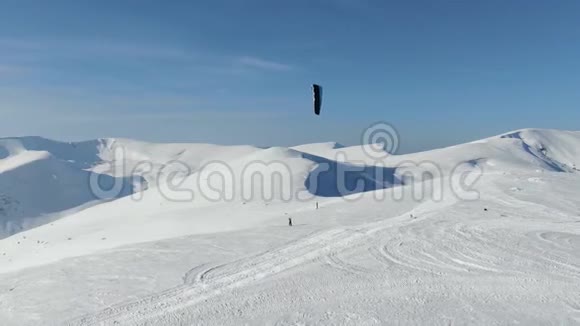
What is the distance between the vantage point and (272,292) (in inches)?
462

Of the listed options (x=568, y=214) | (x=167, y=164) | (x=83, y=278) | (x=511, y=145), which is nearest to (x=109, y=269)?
(x=83, y=278)

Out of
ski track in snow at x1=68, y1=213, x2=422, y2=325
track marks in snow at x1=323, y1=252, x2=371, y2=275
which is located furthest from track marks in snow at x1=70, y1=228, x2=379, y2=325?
track marks in snow at x1=323, y1=252, x2=371, y2=275

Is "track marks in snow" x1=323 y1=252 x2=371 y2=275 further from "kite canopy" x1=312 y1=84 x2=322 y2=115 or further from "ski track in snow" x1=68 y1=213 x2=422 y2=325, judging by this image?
"kite canopy" x1=312 y1=84 x2=322 y2=115

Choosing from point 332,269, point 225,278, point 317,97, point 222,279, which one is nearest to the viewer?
point 222,279

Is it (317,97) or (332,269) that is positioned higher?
(317,97)

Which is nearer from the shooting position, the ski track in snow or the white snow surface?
the ski track in snow

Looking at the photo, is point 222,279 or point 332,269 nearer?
point 222,279

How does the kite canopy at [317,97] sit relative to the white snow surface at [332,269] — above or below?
above

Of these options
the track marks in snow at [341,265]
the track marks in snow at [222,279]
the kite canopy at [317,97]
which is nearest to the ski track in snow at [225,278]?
the track marks in snow at [222,279]

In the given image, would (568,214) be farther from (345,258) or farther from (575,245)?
(345,258)

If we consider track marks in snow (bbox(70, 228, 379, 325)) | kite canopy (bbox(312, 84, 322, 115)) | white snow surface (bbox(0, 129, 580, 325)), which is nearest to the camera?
track marks in snow (bbox(70, 228, 379, 325))

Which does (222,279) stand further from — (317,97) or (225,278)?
(317,97)

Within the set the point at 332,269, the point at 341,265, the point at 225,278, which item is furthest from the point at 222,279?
the point at 341,265

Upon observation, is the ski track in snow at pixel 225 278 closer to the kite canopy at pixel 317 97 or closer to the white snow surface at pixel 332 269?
the white snow surface at pixel 332 269
